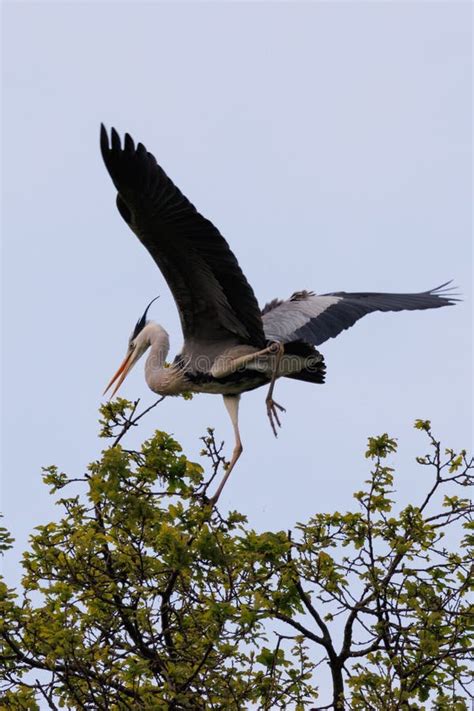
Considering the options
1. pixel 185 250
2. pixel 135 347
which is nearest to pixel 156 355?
pixel 135 347

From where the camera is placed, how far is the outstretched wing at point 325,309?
7.61 m

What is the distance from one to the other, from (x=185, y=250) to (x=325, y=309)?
1.49 meters

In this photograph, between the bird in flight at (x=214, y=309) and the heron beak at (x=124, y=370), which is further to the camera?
the heron beak at (x=124, y=370)

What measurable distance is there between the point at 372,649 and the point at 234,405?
2.70m

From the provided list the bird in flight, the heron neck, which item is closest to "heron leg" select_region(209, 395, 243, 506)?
the bird in flight

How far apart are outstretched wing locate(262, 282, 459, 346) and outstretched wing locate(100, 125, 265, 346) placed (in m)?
0.29

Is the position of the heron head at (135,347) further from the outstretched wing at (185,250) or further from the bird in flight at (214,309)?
the outstretched wing at (185,250)

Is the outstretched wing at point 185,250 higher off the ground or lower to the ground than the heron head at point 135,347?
lower

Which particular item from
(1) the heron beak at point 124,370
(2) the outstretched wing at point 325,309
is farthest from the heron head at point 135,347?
(2) the outstretched wing at point 325,309

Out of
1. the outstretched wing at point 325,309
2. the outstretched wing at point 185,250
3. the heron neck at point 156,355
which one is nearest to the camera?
the outstretched wing at point 185,250

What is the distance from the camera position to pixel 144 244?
22.8ft

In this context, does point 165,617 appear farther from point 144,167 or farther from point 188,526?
point 144,167

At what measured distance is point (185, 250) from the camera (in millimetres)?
6926

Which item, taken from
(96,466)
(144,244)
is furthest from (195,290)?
(96,466)
